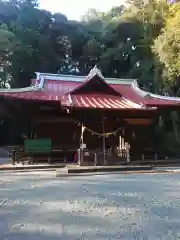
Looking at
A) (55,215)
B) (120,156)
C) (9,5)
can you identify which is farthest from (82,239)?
(9,5)

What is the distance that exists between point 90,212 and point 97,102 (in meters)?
11.6

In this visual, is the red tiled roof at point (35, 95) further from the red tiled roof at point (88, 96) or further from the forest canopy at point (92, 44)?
the forest canopy at point (92, 44)

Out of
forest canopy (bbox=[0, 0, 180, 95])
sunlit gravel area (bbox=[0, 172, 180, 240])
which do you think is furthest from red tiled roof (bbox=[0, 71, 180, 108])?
sunlit gravel area (bbox=[0, 172, 180, 240])

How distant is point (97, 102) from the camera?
17438 millimetres

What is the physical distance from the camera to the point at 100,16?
36.0m

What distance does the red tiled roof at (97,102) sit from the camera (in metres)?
16.6

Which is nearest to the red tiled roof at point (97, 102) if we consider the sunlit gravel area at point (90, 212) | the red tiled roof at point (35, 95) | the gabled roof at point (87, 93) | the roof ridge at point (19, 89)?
the gabled roof at point (87, 93)

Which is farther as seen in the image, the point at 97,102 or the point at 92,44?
the point at 92,44

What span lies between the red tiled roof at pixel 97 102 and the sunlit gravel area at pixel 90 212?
7.49m

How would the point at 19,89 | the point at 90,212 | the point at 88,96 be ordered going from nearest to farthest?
the point at 90,212, the point at 19,89, the point at 88,96

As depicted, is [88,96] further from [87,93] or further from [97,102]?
[97,102]

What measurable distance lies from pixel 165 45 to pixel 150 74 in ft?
18.8

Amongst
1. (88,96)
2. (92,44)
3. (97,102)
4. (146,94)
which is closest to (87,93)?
(88,96)

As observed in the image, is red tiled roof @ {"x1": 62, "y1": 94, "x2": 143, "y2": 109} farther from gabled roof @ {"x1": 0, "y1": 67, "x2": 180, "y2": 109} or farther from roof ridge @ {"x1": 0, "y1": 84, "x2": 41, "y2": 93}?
roof ridge @ {"x1": 0, "y1": 84, "x2": 41, "y2": 93}
